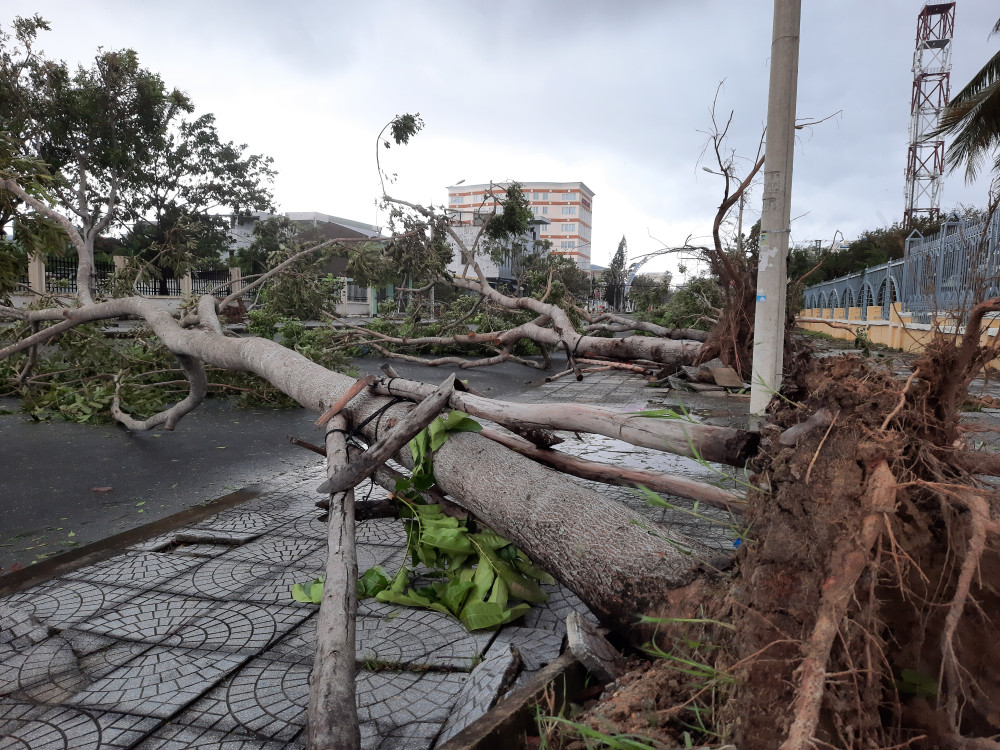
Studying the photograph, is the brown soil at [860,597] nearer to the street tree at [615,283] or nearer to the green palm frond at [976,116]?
the green palm frond at [976,116]

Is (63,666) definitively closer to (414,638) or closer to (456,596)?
(414,638)

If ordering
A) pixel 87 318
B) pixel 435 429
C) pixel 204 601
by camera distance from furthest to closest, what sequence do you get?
pixel 87 318 < pixel 435 429 < pixel 204 601

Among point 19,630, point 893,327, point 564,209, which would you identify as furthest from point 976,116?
point 564,209

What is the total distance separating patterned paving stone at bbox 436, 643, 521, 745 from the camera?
6.78 ft

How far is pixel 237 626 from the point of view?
2.80 m

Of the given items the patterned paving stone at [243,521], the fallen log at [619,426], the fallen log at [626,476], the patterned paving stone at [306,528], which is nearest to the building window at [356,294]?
the patterned paving stone at [243,521]

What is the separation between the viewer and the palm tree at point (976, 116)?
477 inches

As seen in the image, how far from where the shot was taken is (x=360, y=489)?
5.05 metres

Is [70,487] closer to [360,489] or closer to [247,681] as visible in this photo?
[360,489]

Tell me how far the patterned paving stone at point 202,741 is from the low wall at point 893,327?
7.29ft

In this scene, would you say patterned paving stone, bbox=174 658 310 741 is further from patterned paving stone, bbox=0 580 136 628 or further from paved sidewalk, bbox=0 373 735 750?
patterned paving stone, bbox=0 580 136 628

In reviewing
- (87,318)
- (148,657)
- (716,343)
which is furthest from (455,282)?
(148,657)

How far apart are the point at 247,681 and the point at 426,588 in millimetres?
939

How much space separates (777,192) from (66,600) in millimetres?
6533
